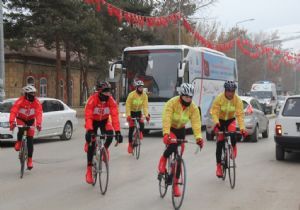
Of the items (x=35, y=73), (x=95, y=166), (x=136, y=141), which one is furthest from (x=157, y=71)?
(x=35, y=73)

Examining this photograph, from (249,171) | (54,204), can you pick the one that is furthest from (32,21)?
(54,204)

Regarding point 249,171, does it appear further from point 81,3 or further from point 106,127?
point 81,3

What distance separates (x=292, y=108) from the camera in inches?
483

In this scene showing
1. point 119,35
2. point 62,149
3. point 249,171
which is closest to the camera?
point 249,171

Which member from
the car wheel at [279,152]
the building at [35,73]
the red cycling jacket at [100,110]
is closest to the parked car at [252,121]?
the car wheel at [279,152]

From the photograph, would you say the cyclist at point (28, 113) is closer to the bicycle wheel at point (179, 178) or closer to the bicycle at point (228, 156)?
the bicycle at point (228, 156)

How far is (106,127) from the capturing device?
9.18 metres

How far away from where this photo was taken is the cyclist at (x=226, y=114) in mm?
9484

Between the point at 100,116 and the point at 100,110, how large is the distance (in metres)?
0.12

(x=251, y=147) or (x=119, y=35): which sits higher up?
(x=119, y=35)

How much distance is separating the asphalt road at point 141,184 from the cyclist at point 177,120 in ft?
2.46

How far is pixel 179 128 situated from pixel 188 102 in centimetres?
48

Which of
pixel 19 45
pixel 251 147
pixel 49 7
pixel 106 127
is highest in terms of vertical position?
pixel 49 7

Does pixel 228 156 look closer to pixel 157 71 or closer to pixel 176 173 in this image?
pixel 176 173
